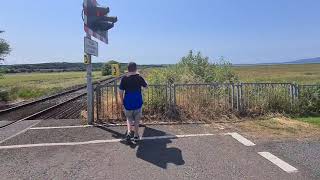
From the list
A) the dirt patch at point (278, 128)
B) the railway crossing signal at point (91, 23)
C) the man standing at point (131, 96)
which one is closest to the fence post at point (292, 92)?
the dirt patch at point (278, 128)

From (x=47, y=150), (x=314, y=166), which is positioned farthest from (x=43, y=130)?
(x=314, y=166)

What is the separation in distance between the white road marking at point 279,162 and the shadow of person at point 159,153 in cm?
148

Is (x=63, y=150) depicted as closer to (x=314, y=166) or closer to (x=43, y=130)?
(x=43, y=130)

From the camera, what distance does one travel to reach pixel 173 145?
877cm

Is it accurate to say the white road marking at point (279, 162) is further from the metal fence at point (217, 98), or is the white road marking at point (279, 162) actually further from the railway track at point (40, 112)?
the railway track at point (40, 112)

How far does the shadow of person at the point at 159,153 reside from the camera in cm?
746

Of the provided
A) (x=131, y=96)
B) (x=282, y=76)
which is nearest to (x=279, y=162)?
(x=131, y=96)

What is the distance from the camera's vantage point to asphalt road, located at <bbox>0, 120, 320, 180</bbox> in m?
6.71

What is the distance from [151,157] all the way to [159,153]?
1.08ft

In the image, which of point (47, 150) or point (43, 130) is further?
point (43, 130)

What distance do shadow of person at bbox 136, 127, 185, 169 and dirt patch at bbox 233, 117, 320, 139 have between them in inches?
A: 85.2

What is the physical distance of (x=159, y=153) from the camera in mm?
8109

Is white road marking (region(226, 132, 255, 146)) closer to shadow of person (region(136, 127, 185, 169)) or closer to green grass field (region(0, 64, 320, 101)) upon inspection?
shadow of person (region(136, 127, 185, 169))

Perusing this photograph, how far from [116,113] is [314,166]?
6544mm
